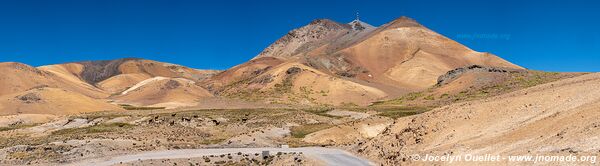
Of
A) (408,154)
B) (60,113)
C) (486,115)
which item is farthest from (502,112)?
(60,113)

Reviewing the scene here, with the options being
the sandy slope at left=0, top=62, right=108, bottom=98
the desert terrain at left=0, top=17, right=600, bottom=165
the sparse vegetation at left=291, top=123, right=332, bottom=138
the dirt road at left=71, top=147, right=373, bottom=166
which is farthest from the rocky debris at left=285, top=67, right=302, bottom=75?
the dirt road at left=71, top=147, right=373, bottom=166

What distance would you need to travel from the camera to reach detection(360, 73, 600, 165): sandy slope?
28873 mm

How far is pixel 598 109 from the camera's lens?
31312 mm

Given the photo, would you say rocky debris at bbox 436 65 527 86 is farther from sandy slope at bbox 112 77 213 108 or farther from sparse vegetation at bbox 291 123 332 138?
sparse vegetation at bbox 291 123 332 138

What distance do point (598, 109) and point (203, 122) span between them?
226ft

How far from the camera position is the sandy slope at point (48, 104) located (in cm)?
12131

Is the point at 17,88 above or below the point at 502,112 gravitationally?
above

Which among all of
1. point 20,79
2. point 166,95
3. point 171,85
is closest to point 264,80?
point 171,85

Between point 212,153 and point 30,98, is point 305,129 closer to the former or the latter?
point 212,153

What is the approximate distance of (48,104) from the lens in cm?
12606

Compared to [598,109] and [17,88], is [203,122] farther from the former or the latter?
[17,88]

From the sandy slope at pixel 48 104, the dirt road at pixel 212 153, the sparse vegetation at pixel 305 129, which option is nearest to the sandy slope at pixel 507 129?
the dirt road at pixel 212 153

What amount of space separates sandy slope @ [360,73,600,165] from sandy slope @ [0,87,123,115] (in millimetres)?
96497

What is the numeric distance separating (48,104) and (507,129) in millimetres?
116378
